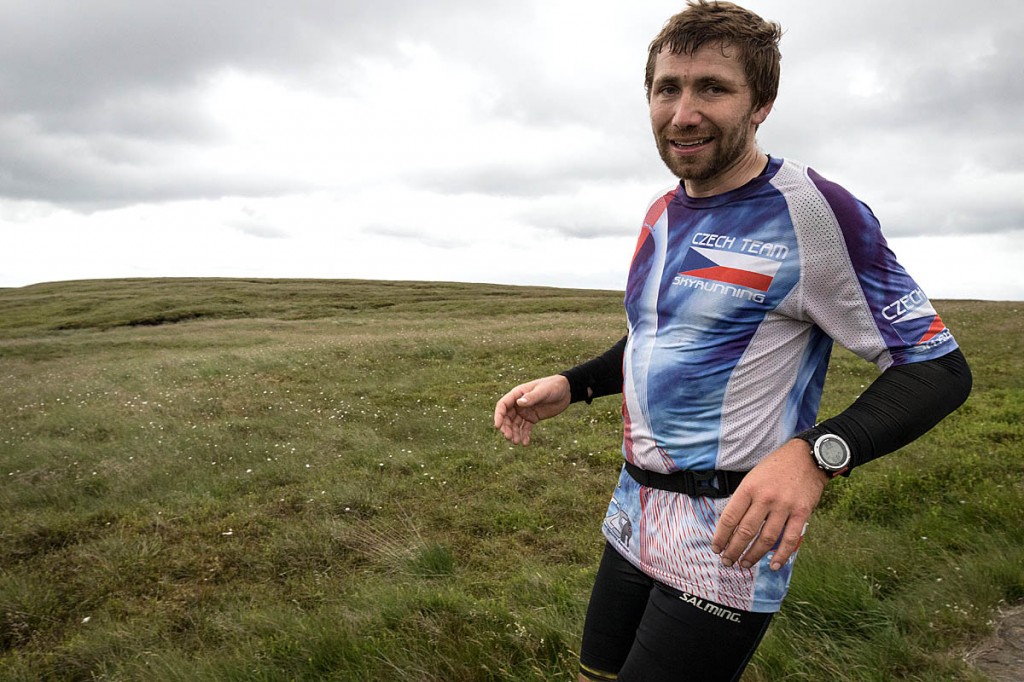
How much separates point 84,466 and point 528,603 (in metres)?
8.42

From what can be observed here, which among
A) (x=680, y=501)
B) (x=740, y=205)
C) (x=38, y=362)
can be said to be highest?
(x=740, y=205)

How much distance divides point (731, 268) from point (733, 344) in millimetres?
Answer: 251

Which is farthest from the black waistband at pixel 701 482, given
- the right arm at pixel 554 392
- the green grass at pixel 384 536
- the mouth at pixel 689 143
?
the green grass at pixel 384 536

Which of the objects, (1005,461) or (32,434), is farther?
(32,434)

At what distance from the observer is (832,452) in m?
1.80

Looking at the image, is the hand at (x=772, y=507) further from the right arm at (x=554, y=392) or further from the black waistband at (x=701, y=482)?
the right arm at (x=554, y=392)

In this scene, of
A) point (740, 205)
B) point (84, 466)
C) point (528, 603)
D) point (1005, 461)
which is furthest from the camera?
point (84, 466)

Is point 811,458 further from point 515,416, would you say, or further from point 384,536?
point 384,536

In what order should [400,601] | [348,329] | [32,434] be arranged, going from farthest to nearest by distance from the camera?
1. [348,329]
2. [32,434]
3. [400,601]

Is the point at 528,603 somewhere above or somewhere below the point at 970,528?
below

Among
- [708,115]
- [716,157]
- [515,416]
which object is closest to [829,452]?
[716,157]

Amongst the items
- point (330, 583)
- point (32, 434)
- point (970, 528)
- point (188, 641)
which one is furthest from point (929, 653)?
point (32, 434)

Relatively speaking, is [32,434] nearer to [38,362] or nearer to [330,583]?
[330,583]

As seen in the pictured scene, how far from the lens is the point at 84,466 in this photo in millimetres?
10453
